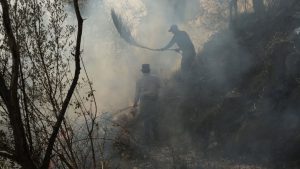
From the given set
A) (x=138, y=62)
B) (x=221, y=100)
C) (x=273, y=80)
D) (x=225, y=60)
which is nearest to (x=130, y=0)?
(x=138, y=62)

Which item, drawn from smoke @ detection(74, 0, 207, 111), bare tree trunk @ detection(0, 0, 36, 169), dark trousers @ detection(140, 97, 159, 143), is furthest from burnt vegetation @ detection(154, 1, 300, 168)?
bare tree trunk @ detection(0, 0, 36, 169)

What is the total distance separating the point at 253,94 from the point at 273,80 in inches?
25.7

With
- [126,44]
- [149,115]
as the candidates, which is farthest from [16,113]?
[126,44]

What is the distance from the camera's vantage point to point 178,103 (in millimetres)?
12578

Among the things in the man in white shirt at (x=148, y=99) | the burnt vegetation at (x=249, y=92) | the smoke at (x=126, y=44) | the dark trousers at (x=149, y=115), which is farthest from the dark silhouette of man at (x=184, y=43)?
the smoke at (x=126, y=44)

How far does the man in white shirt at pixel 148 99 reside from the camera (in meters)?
11.1

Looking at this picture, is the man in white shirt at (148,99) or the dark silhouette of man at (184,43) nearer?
the man in white shirt at (148,99)

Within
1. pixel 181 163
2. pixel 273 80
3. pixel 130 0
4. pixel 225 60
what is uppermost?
pixel 130 0

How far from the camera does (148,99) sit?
11250 millimetres

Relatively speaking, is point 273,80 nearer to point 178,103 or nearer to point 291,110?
point 291,110

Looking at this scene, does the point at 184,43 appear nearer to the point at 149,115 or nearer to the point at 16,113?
the point at 149,115

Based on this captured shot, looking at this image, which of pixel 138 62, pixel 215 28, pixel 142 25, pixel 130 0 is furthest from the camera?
pixel 130 0

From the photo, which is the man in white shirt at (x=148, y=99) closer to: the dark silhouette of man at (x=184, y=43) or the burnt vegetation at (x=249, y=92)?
the burnt vegetation at (x=249, y=92)

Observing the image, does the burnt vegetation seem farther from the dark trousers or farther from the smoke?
the smoke
